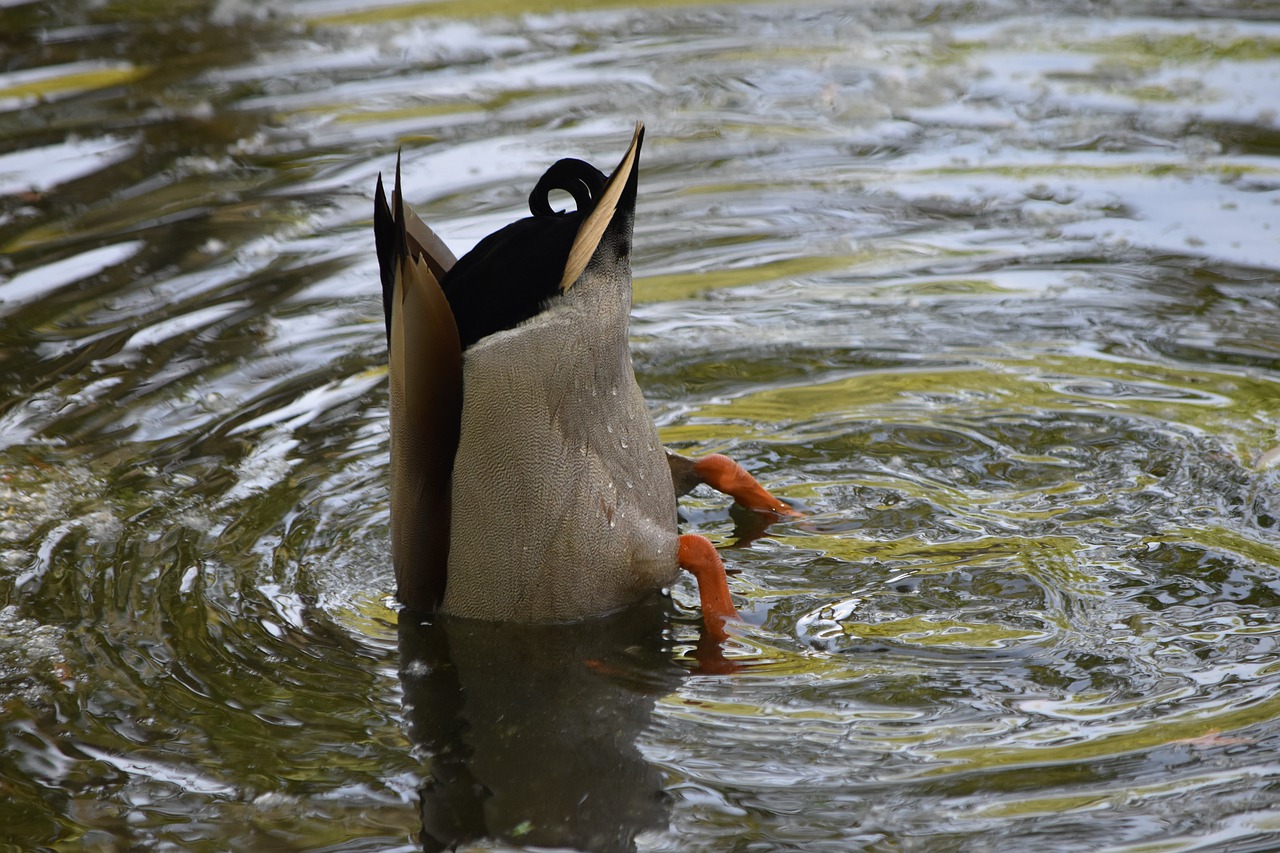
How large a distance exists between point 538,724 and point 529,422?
74 centimetres

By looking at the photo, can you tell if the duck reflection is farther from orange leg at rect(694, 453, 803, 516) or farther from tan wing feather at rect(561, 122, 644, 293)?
tan wing feather at rect(561, 122, 644, 293)

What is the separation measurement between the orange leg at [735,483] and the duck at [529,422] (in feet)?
1.63

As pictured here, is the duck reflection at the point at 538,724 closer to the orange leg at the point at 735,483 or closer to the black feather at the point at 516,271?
the orange leg at the point at 735,483

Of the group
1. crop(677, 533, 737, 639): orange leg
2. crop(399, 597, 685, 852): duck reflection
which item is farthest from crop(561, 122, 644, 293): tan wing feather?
crop(399, 597, 685, 852): duck reflection

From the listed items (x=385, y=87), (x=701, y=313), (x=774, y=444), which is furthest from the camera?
(x=385, y=87)

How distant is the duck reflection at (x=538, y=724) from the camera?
124 inches

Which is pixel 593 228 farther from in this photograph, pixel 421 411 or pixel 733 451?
pixel 733 451

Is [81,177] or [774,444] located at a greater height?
[81,177]

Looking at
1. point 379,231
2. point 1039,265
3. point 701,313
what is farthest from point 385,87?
point 379,231

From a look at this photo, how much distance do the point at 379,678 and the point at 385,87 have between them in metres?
5.88

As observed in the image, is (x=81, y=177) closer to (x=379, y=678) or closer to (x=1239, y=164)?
(x=379, y=678)

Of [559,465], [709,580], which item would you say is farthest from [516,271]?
[709,580]

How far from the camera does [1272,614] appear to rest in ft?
12.2

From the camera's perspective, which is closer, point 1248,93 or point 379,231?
point 379,231
